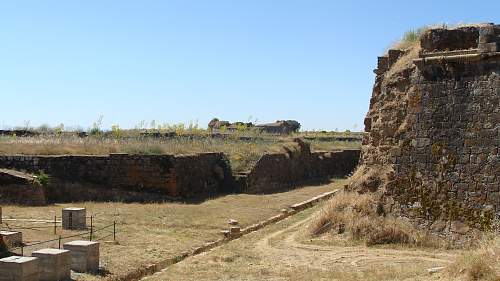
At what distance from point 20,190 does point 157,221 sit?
17.3 feet

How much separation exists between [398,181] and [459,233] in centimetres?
196

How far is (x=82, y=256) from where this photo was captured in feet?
34.2

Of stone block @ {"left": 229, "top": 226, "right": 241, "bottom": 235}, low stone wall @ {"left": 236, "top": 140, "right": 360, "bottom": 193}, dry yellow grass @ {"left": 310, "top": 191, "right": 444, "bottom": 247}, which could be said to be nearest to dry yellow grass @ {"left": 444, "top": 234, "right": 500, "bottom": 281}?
dry yellow grass @ {"left": 310, "top": 191, "right": 444, "bottom": 247}

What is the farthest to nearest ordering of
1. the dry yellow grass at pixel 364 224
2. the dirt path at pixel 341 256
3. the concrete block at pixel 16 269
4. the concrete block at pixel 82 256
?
the dry yellow grass at pixel 364 224
the dirt path at pixel 341 256
the concrete block at pixel 82 256
the concrete block at pixel 16 269

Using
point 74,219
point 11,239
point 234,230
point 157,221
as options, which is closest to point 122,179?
point 157,221

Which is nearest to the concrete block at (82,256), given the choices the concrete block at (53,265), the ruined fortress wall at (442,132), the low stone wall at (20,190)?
the concrete block at (53,265)

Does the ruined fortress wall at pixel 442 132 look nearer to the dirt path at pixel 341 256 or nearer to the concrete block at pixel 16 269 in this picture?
the dirt path at pixel 341 256

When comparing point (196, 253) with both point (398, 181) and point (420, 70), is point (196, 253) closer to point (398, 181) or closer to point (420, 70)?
point (398, 181)

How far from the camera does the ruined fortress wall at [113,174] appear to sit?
20.9m

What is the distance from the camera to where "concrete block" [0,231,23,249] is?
11186 millimetres

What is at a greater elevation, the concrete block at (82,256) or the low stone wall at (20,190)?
the low stone wall at (20,190)

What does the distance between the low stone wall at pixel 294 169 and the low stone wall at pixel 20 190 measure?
832cm

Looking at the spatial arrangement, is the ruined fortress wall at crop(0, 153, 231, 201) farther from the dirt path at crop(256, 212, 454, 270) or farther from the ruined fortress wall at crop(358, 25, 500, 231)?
the ruined fortress wall at crop(358, 25, 500, 231)

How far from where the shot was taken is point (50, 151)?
2203 cm
